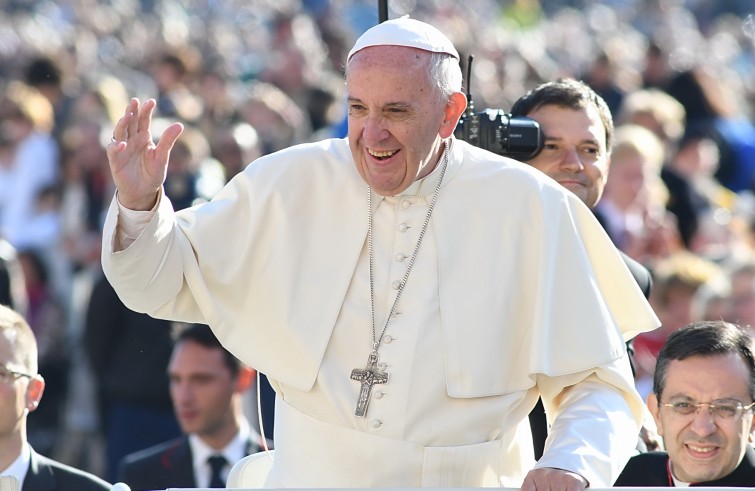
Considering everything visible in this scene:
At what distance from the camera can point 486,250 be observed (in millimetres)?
4352

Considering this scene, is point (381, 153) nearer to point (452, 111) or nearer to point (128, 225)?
point (452, 111)

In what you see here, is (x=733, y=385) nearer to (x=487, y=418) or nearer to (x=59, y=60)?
(x=487, y=418)

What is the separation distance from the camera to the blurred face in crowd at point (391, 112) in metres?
4.11

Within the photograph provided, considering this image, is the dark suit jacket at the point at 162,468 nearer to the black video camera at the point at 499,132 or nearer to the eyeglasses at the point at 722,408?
the black video camera at the point at 499,132

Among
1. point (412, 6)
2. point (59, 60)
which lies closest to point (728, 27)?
point (412, 6)

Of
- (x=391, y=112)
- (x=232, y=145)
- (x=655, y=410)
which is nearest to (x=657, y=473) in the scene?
(x=655, y=410)

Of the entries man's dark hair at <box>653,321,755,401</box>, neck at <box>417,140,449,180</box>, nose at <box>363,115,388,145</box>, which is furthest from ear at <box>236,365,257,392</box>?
nose at <box>363,115,388,145</box>

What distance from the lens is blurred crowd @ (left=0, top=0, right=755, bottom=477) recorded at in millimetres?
8266

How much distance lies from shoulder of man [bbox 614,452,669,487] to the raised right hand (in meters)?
1.76

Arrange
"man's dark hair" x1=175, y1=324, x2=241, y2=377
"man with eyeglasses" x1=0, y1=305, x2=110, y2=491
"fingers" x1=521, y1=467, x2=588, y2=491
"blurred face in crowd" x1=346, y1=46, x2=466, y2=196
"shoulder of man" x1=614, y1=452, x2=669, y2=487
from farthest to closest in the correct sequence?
1. "man's dark hair" x1=175, y1=324, x2=241, y2=377
2. "man with eyeglasses" x1=0, y1=305, x2=110, y2=491
3. "shoulder of man" x1=614, y1=452, x2=669, y2=487
4. "blurred face in crowd" x1=346, y1=46, x2=466, y2=196
5. "fingers" x1=521, y1=467, x2=588, y2=491

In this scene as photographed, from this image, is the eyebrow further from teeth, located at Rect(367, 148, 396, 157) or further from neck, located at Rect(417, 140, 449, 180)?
neck, located at Rect(417, 140, 449, 180)

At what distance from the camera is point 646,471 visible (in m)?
4.91

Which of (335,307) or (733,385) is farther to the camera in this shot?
(733,385)

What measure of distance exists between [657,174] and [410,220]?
201 inches
